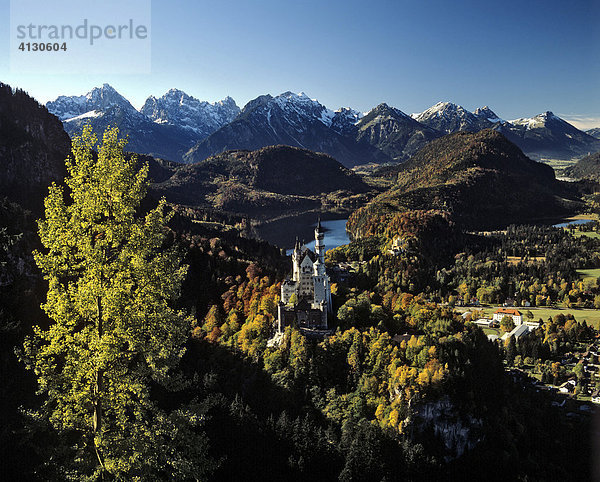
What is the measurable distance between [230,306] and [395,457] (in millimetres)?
39012

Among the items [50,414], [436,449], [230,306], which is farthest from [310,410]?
[50,414]

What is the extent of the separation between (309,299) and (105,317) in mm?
54005

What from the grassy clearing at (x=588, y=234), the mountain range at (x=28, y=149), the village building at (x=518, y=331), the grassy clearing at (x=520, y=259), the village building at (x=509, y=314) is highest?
the mountain range at (x=28, y=149)

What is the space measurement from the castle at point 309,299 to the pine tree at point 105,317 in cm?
4985

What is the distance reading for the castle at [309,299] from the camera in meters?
63.5

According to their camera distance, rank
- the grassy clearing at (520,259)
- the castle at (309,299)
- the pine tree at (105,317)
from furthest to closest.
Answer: the grassy clearing at (520,259) < the castle at (309,299) < the pine tree at (105,317)

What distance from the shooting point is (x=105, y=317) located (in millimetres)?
13102

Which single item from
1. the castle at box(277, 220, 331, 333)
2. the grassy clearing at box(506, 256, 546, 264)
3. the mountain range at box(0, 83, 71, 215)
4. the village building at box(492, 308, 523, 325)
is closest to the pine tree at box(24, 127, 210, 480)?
the castle at box(277, 220, 331, 333)

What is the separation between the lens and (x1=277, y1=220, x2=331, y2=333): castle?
63.5 meters

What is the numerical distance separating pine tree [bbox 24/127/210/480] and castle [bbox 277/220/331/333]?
49.8 m

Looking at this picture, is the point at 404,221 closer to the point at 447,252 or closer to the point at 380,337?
the point at 447,252

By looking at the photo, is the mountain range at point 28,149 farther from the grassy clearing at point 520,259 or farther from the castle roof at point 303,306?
the grassy clearing at point 520,259

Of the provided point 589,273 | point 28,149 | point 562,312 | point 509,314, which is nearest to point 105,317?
point 509,314

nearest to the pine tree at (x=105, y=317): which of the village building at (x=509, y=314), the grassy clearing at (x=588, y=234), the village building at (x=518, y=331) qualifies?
the village building at (x=518, y=331)
